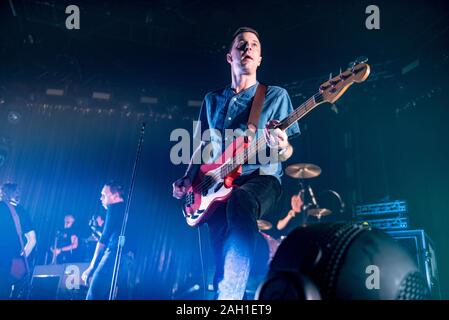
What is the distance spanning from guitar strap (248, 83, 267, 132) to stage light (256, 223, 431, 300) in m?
2.00

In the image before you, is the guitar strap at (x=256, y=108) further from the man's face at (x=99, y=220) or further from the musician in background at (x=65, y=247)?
the man's face at (x=99, y=220)

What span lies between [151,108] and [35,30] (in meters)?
3.53

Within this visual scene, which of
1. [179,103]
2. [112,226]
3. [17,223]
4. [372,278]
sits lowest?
[372,278]

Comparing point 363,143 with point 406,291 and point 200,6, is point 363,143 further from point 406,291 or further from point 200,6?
point 406,291

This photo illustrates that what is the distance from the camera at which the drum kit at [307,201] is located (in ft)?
22.2

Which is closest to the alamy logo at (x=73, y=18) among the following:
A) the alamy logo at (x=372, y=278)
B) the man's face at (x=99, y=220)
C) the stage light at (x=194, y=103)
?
the stage light at (x=194, y=103)

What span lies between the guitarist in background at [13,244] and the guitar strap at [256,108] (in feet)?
14.2

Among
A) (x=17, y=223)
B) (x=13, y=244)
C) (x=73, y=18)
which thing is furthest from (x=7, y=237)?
A: (x=73, y=18)

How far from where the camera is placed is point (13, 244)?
5230 mm

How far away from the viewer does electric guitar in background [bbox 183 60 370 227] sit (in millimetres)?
2916

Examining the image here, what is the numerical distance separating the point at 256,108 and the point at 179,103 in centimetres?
669

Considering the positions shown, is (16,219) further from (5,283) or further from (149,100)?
(149,100)

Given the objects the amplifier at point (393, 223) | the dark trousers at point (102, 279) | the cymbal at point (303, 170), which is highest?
the cymbal at point (303, 170)

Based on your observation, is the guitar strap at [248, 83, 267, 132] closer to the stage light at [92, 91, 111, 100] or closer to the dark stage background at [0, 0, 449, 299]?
the dark stage background at [0, 0, 449, 299]
